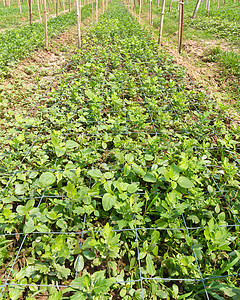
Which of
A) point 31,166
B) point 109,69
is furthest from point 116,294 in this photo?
point 109,69

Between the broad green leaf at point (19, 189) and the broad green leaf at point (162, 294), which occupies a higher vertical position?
the broad green leaf at point (19, 189)

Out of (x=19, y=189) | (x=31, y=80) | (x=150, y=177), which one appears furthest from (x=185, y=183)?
(x=31, y=80)

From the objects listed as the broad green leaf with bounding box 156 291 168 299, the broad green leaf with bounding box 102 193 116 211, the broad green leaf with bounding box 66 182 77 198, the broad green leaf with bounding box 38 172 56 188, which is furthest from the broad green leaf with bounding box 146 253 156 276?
the broad green leaf with bounding box 38 172 56 188

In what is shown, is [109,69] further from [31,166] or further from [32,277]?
[32,277]

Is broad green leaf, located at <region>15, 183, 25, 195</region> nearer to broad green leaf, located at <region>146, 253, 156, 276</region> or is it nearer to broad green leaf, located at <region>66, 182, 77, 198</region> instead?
broad green leaf, located at <region>66, 182, 77, 198</region>

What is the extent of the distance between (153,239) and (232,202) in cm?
88

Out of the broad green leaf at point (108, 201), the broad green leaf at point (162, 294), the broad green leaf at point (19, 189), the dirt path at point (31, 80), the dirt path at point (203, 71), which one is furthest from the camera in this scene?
the dirt path at point (203, 71)

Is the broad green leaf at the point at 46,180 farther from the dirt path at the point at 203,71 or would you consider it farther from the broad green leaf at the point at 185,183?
the dirt path at the point at 203,71

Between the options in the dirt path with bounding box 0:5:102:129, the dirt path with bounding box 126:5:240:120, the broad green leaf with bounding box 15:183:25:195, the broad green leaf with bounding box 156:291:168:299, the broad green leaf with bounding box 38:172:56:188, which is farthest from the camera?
the dirt path with bounding box 126:5:240:120

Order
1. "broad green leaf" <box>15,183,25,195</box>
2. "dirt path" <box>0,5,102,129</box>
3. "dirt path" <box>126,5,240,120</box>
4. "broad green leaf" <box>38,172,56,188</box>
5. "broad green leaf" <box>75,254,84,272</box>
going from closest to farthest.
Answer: "broad green leaf" <box>75,254,84,272</box>, "broad green leaf" <box>38,172,56,188</box>, "broad green leaf" <box>15,183,25,195</box>, "dirt path" <box>0,5,102,129</box>, "dirt path" <box>126,5,240,120</box>

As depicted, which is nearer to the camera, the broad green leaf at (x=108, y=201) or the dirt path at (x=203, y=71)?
the broad green leaf at (x=108, y=201)

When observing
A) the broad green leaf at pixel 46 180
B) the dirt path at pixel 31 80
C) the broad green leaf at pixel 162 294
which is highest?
the dirt path at pixel 31 80

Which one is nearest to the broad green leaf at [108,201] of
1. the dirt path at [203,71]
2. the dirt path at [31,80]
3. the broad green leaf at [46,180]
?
the broad green leaf at [46,180]

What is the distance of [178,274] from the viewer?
142 centimetres
